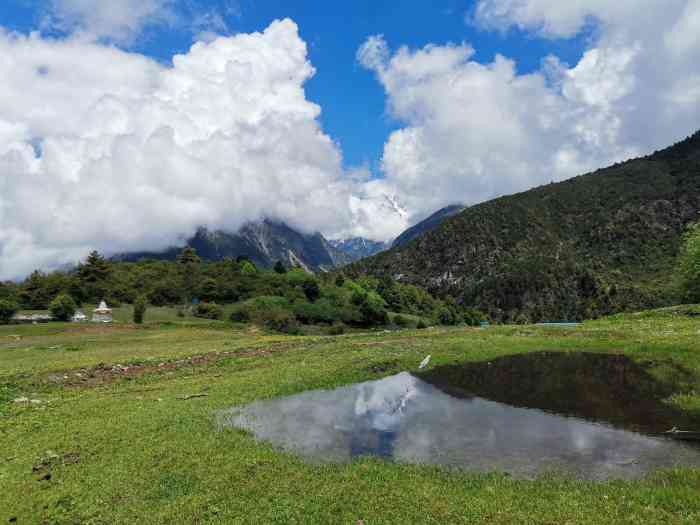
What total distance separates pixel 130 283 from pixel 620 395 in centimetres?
19829

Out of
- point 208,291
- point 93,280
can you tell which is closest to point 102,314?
point 208,291

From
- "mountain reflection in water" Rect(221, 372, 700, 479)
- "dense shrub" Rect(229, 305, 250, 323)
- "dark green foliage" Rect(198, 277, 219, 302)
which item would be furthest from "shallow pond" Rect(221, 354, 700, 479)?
"dark green foliage" Rect(198, 277, 219, 302)

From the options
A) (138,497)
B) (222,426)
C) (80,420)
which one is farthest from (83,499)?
(80,420)

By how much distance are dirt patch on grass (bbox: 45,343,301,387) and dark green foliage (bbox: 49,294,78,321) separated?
99.6 m

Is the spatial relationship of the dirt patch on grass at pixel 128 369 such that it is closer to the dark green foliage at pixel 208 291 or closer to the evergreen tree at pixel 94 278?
the dark green foliage at pixel 208 291

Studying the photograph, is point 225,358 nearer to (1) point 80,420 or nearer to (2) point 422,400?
(1) point 80,420

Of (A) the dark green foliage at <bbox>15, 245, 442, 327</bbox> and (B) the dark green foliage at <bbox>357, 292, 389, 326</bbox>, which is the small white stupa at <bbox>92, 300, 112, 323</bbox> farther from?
(B) the dark green foliage at <bbox>357, 292, 389, 326</bbox>

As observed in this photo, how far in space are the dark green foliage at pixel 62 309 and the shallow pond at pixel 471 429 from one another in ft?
402

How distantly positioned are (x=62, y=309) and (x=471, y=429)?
134 meters

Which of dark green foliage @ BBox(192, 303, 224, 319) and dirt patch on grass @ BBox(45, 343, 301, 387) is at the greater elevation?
dark green foliage @ BBox(192, 303, 224, 319)

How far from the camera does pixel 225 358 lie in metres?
42.5

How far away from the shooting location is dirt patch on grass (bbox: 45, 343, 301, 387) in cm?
3381

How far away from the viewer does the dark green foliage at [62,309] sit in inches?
4798

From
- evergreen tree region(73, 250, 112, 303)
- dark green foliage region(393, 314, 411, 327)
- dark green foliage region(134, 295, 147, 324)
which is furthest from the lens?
dark green foliage region(393, 314, 411, 327)
